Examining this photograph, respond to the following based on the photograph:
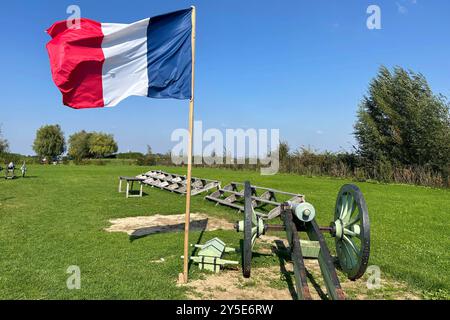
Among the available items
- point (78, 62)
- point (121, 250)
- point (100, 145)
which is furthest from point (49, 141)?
point (78, 62)

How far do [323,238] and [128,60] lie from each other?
385 cm

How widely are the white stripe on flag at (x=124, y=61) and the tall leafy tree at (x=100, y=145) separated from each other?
286 feet

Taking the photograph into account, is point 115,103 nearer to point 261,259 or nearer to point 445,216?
point 261,259

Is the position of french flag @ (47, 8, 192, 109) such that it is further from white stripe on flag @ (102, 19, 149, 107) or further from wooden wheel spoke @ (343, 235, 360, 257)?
wooden wheel spoke @ (343, 235, 360, 257)

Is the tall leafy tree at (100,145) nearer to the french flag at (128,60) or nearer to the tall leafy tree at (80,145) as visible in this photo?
the tall leafy tree at (80,145)

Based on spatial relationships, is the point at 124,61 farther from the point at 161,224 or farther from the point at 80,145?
the point at 80,145

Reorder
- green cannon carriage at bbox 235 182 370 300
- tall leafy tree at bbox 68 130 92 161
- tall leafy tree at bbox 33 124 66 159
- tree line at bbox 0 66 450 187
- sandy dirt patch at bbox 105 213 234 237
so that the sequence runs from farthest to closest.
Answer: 1. tall leafy tree at bbox 68 130 92 161
2. tall leafy tree at bbox 33 124 66 159
3. tree line at bbox 0 66 450 187
4. sandy dirt patch at bbox 105 213 234 237
5. green cannon carriage at bbox 235 182 370 300

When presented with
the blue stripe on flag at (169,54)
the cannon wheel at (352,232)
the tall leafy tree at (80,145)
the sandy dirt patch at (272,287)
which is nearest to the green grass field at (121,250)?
the sandy dirt patch at (272,287)

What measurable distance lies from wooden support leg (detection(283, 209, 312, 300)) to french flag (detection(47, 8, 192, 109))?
238 centimetres

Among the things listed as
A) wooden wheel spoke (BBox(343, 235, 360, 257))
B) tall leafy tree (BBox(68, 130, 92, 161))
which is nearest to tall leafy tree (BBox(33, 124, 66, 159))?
tall leafy tree (BBox(68, 130, 92, 161))

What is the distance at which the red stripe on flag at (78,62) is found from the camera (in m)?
5.22

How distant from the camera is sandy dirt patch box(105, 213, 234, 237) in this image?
823 centimetres
